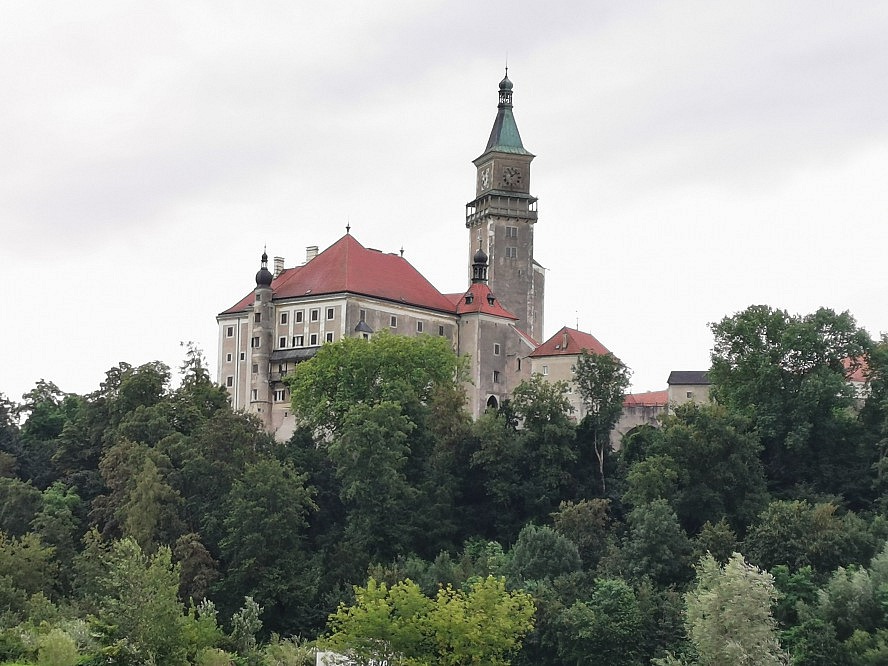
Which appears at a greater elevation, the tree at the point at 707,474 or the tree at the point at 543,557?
the tree at the point at 707,474

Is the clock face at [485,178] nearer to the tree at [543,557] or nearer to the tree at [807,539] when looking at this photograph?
the tree at [543,557]

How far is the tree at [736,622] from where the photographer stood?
5703cm

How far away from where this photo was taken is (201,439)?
81.6m

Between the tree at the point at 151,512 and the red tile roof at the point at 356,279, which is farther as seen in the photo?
the red tile roof at the point at 356,279

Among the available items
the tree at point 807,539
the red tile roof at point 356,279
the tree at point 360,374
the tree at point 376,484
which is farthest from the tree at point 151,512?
the tree at point 807,539

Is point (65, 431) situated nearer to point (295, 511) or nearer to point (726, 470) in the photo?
point (295, 511)

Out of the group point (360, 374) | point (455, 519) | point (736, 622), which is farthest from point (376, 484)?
point (736, 622)

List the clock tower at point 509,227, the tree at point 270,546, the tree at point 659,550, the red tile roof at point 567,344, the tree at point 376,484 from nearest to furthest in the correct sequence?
1. the tree at point 659,550
2. the tree at point 270,546
3. the tree at point 376,484
4. the red tile roof at point 567,344
5. the clock tower at point 509,227

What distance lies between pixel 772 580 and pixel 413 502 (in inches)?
901

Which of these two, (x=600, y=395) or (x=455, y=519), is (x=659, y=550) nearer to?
(x=455, y=519)

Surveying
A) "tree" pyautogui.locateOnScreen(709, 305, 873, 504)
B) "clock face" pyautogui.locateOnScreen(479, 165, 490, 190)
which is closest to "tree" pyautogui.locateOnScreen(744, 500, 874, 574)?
"tree" pyautogui.locateOnScreen(709, 305, 873, 504)

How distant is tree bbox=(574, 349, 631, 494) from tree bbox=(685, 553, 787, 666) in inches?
973

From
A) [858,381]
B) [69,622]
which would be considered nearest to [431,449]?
[69,622]

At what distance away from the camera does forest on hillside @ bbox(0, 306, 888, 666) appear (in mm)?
60906
